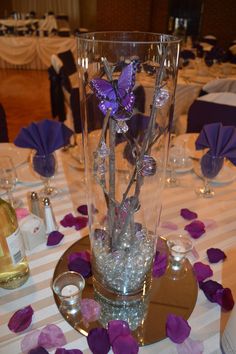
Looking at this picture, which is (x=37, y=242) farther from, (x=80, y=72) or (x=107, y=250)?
(x=80, y=72)

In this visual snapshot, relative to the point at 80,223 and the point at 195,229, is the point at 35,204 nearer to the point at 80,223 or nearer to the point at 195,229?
the point at 80,223

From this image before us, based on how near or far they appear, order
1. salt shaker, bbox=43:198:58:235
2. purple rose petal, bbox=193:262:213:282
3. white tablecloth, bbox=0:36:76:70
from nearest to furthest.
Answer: purple rose petal, bbox=193:262:213:282 → salt shaker, bbox=43:198:58:235 → white tablecloth, bbox=0:36:76:70

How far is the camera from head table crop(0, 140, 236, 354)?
21.5 inches

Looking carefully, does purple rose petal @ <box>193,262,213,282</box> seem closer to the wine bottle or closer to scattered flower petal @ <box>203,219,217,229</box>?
scattered flower petal @ <box>203,219,217,229</box>

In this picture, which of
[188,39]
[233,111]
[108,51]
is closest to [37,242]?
[108,51]

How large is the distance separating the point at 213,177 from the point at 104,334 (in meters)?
0.58

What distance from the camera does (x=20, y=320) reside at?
1.84 ft

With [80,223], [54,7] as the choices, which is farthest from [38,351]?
[54,7]

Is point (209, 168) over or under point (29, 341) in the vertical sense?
over

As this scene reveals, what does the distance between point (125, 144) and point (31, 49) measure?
18.9 ft

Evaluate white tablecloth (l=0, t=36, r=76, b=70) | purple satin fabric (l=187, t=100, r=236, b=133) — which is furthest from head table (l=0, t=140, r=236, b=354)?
white tablecloth (l=0, t=36, r=76, b=70)

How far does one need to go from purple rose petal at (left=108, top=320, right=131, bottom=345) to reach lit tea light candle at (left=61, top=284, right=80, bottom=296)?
94mm

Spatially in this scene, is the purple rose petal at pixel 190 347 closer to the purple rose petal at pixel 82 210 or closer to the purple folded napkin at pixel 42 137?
the purple rose petal at pixel 82 210

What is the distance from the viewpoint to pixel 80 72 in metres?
0.50
